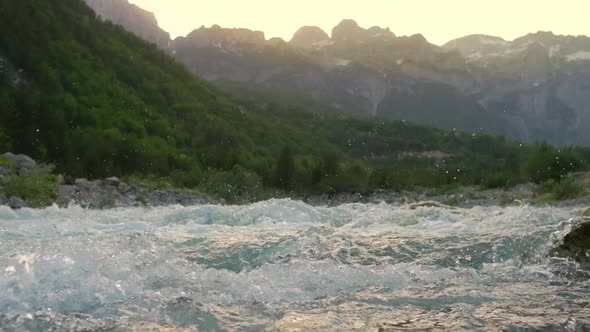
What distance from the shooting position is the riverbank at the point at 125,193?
19.4 metres

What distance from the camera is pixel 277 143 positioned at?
77000mm

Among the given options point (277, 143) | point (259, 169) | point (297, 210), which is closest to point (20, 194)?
point (297, 210)

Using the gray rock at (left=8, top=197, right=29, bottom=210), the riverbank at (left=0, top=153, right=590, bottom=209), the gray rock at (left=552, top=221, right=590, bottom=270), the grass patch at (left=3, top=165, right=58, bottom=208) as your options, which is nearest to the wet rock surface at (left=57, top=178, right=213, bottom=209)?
the riverbank at (left=0, top=153, right=590, bottom=209)

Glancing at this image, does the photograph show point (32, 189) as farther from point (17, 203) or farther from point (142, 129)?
point (142, 129)

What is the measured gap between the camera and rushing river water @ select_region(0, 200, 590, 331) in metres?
5.30

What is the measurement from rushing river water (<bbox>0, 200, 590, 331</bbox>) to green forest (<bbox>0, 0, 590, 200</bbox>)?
21.7 metres

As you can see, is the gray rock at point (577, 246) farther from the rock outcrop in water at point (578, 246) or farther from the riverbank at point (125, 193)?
the riverbank at point (125, 193)

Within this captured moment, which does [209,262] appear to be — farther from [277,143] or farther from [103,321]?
[277,143]

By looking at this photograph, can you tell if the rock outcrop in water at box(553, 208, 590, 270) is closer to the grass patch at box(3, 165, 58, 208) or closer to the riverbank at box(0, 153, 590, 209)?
the riverbank at box(0, 153, 590, 209)

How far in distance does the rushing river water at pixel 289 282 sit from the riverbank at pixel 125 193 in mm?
8132

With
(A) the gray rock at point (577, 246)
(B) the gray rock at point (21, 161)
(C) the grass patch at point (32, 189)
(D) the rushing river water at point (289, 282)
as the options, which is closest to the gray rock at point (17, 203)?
(C) the grass patch at point (32, 189)

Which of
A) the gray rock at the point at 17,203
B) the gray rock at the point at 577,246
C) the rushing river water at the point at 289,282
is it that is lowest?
the gray rock at the point at 17,203

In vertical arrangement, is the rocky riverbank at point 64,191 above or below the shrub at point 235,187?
above

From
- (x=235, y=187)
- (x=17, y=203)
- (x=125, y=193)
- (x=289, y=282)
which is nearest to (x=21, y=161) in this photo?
(x=125, y=193)
